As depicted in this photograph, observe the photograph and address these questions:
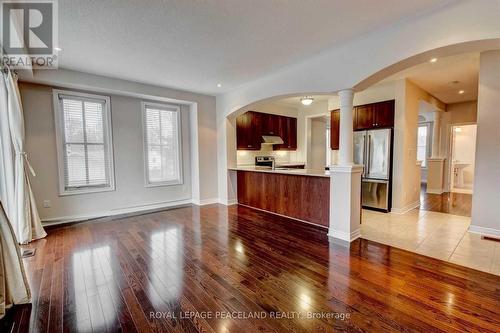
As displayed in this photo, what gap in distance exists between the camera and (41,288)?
85.0 inches

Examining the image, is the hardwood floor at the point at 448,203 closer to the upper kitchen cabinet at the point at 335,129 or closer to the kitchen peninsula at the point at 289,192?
the upper kitchen cabinet at the point at 335,129

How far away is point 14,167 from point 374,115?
21.5ft

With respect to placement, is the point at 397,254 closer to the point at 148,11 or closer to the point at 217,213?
the point at 217,213

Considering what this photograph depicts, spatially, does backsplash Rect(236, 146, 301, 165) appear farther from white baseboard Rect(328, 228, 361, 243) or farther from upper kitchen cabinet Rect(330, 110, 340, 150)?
white baseboard Rect(328, 228, 361, 243)

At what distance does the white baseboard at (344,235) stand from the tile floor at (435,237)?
0.54ft

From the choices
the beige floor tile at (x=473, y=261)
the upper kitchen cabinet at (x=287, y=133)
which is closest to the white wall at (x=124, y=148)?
the upper kitchen cabinet at (x=287, y=133)

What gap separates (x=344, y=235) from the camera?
10.6ft

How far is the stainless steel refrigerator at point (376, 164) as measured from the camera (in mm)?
4672

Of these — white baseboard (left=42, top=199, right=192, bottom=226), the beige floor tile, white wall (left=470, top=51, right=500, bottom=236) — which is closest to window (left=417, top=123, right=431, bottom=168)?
white wall (left=470, top=51, right=500, bottom=236)

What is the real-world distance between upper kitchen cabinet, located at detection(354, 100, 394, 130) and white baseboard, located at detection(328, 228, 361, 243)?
267 centimetres

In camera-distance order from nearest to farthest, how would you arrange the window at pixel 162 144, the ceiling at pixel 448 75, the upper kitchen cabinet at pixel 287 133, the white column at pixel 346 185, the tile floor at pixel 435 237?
the tile floor at pixel 435 237 → the white column at pixel 346 185 → the ceiling at pixel 448 75 → the window at pixel 162 144 → the upper kitchen cabinet at pixel 287 133

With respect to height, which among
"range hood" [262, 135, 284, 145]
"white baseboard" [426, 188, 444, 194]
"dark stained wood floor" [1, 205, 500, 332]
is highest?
"range hood" [262, 135, 284, 145]

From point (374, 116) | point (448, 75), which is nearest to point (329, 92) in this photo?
point (374, 116)

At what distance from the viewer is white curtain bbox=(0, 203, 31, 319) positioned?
184 centimetres
